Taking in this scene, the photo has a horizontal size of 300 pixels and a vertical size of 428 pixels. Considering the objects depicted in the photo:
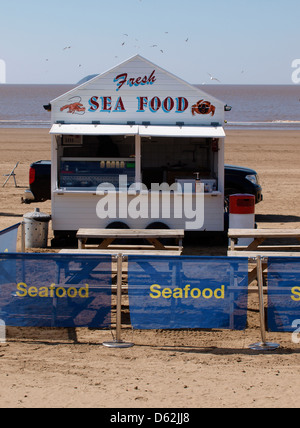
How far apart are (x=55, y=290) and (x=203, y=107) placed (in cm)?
573

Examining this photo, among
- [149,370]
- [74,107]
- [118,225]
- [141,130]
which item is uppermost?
[74,107]

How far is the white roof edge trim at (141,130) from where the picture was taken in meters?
12.0

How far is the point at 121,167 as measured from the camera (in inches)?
495

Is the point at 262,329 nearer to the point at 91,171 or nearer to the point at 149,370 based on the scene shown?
the point at 149,370

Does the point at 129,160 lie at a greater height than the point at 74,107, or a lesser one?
lesser

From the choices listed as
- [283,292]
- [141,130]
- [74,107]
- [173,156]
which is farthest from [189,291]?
[173,156]

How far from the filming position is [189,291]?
24.7 feet

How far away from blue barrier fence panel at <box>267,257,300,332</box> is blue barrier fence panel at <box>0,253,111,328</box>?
1747mm

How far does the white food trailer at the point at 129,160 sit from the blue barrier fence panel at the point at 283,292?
192 inches

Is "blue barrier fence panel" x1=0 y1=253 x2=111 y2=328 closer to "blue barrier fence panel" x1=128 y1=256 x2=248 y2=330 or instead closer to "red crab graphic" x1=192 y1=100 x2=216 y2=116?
"blue barrier fence panel" x1=128 y1=256 x2=248 y2=330

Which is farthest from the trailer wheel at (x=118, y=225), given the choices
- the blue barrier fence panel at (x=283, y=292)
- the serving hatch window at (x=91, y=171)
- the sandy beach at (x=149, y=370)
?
the blue barrier fence panel at (x=283, y=292)

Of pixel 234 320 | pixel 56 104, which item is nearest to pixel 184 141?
pixel 56 104

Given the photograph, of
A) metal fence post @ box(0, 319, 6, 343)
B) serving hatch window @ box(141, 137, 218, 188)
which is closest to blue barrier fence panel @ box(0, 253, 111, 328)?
metal fence post @ box(0, 319, 6, 343)

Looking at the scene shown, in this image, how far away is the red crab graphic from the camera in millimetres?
12289
